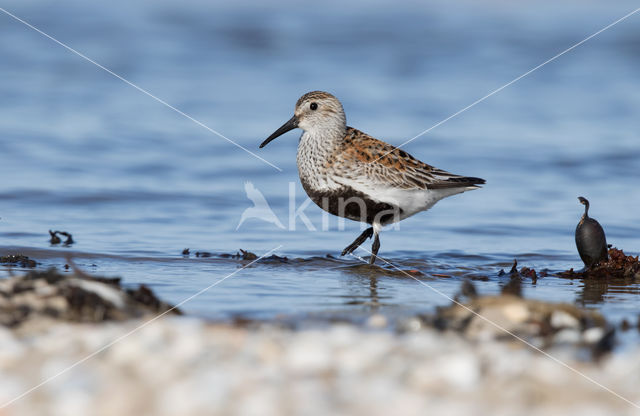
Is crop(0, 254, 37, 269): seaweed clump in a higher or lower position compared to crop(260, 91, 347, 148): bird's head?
lower

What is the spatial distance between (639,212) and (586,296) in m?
3.52

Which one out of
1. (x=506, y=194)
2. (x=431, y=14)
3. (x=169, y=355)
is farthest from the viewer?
(x=431, y=14)

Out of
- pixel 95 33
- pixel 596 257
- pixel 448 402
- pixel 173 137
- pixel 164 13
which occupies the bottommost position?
pixel 448 402

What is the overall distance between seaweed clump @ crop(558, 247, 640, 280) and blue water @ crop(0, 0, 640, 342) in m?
0.15

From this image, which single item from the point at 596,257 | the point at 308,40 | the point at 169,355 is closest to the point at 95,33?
the point at 308,40

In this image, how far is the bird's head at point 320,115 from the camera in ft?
24.8

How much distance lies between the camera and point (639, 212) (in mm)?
9078

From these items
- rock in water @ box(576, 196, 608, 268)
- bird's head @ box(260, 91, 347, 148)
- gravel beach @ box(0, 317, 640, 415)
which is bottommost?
gravel beach @ box(0, 317, 640, 415)

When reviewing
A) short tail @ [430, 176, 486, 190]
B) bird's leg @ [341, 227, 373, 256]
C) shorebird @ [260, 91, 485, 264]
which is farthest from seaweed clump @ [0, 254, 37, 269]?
short tail @ [430, 176, 486, 190]

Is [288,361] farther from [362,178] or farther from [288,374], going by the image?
[362,178]

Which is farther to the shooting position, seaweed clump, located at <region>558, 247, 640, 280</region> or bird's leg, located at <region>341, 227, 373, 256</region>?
bird's leg, located at <region>341, 227, 373, 256</region>

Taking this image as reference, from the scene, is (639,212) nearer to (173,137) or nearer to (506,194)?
(506,194)

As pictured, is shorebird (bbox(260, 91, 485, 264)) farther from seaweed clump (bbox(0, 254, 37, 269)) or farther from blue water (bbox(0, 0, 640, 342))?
seaweed clump (bbox(0, 254, 37, 269))

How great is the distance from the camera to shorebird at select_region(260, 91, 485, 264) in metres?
7.10
